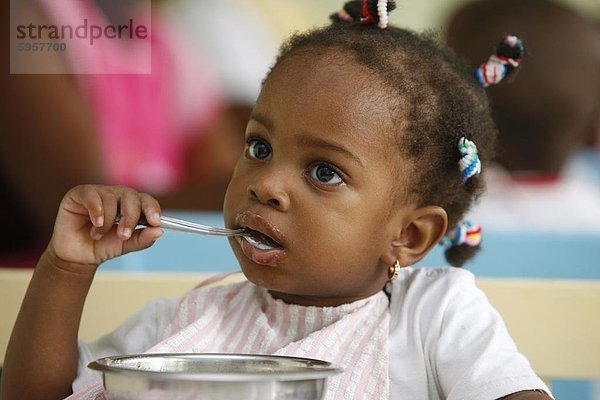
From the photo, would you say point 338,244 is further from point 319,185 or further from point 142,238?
point 142,238

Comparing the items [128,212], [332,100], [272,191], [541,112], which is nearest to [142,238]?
[128,212]

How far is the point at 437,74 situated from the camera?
3.53 feet

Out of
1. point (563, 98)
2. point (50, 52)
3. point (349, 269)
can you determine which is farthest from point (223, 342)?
point (563, 98)

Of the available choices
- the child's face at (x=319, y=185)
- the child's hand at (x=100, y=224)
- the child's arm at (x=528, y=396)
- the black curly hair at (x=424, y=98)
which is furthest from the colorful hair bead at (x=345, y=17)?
the child's arm at (x=528, y=396)

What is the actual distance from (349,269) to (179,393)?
377mm

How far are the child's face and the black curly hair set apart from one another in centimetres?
2

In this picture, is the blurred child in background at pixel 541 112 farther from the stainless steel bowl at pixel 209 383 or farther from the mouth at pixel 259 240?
the stainless steel bowl at pixel 209 383

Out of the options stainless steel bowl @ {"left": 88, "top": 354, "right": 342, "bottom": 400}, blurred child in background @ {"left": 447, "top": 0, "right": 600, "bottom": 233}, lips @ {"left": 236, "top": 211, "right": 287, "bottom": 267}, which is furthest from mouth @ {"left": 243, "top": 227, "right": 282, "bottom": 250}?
blurred child in background @ {"left": 447, "top": 0, "right": 600, "bottom": 233}

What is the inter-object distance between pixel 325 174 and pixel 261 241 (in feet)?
0.31

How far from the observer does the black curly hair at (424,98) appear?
1041 mm

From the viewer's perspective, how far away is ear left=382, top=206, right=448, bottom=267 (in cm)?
107

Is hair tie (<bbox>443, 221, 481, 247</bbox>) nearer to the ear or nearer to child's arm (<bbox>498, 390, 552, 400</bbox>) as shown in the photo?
the ear

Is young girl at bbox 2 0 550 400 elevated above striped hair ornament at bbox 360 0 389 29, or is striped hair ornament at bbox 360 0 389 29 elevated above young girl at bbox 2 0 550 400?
striped hair ornament at bbox 360 0 389 29

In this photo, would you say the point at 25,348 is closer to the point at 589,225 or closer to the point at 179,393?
the point at 179,393
